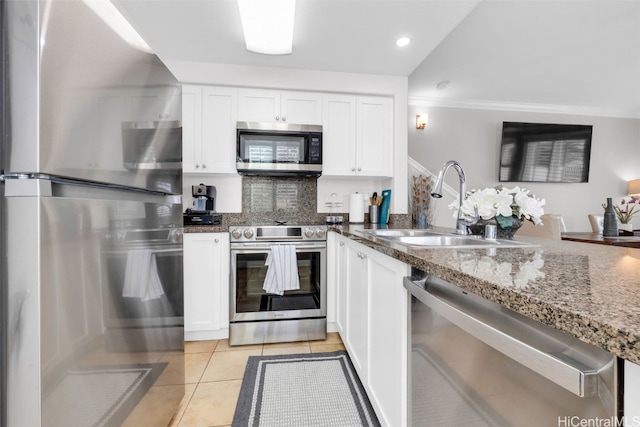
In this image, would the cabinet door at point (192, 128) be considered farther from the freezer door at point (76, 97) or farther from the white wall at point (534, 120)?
the white wall at point (534, 120)

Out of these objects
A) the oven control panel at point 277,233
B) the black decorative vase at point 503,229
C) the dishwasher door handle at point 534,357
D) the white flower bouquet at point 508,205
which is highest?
the white flower bouquet at point 508,205

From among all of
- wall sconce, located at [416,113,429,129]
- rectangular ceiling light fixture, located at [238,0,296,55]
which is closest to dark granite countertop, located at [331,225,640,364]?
rectangular ceiling light fixture, located at [238,0,296,55]

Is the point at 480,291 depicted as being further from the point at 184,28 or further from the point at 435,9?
the point at 184,28

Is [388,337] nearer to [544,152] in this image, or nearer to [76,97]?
[76,97]

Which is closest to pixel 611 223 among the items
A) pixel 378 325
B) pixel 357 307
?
pixel 357 307

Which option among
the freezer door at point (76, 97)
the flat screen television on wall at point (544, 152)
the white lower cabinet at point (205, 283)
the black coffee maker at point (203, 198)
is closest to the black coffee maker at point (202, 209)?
the black coffee maker at point (203, 198)

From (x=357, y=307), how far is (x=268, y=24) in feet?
6.24

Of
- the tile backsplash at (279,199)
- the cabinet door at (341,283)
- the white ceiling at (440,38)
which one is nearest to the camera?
the white ceiling at (440,38)

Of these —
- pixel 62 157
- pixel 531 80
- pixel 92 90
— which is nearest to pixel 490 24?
pixel 531 80

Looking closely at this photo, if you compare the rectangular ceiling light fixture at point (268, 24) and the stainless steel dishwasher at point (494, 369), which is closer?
the stainless steel dishwasher at point (494, 369)

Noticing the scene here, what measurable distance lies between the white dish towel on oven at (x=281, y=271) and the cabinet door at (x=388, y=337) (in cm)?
88

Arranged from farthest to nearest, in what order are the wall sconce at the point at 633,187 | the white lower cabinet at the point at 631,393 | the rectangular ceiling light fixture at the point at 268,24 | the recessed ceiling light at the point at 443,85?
the wall sconce at the point at 633,187 → the recessed ceiling light at the point at 443,85 → the rectangular ceiling light fixture at the point at 268,24 → the white lower cabinet at the point at 631,393

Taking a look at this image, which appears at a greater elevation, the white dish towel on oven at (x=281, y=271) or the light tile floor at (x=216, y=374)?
the white dish towel on oven at (x=281, y=271)

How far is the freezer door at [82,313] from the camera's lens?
64 cm
